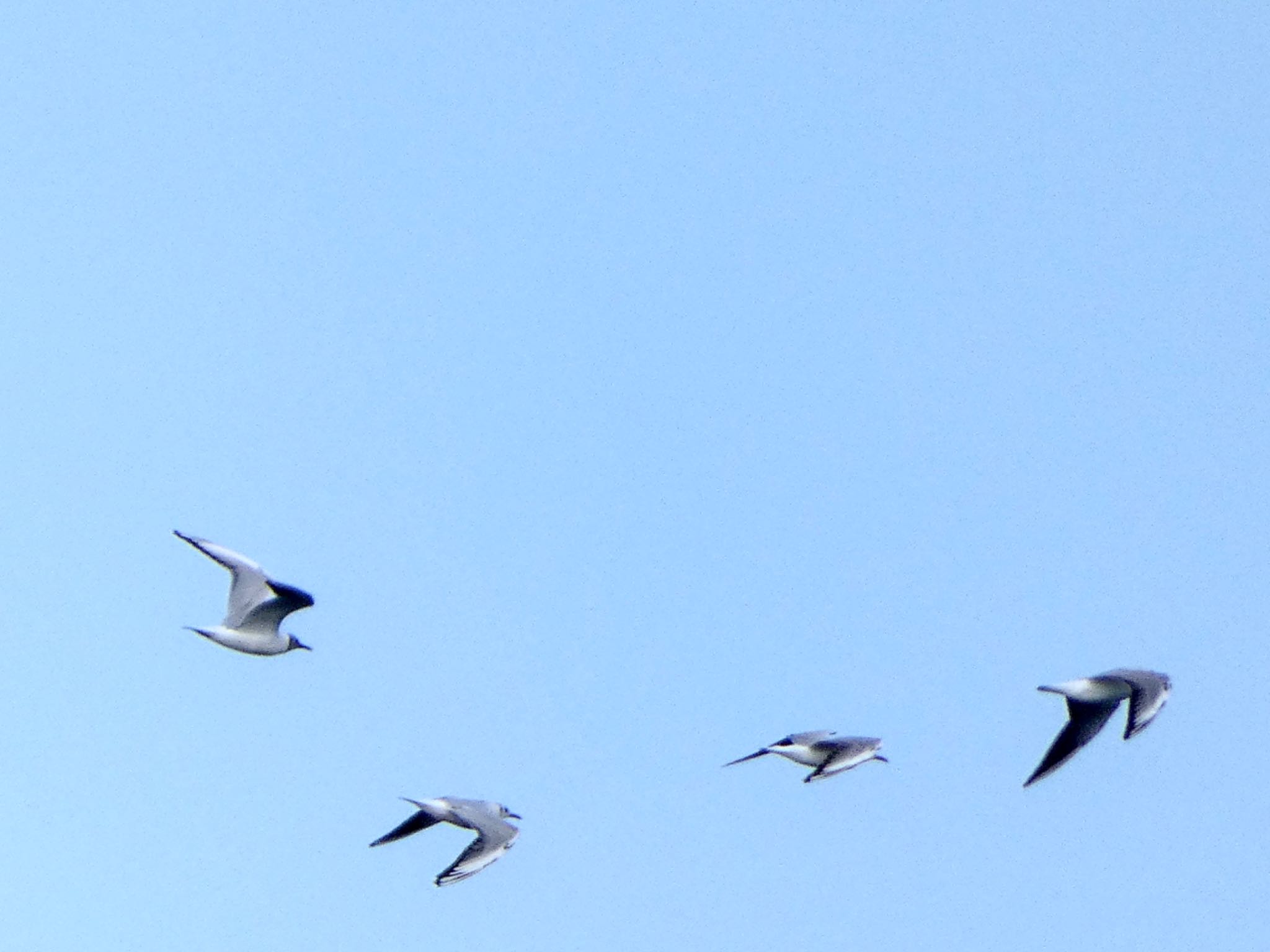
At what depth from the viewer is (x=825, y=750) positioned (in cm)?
2266

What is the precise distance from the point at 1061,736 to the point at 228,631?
10.7 m

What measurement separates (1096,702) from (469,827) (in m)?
7.84

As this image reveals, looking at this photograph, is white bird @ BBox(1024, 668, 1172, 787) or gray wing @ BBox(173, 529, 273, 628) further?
gray wing @ BBox(173, 529, 273, 628)

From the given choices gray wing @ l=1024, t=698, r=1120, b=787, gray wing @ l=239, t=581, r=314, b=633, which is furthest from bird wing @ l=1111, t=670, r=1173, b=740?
gray wing @ l=239, t=581, r=314, b=633

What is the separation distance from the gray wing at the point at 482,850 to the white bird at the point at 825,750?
141 inches

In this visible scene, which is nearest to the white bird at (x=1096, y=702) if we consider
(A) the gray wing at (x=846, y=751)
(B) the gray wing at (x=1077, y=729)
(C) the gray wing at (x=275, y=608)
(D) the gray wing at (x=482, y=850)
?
(B) the gray wing at (x=1077, y=729)

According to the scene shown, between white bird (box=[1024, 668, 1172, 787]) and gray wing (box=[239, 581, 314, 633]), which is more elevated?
gray wing (box=[239, 581, 314, 633])

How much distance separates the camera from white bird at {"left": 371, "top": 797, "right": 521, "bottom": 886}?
1986cm

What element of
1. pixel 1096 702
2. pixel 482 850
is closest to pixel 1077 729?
pixel 1096 702

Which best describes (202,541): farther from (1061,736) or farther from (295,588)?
(1061,736)

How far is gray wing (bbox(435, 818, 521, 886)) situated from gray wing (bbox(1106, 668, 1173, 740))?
23.9 feet

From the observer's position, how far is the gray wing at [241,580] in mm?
21375

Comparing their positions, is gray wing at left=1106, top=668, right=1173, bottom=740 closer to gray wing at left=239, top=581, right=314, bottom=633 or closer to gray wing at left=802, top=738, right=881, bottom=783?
gray wing at left=802, top=738, right=881, bottom=783

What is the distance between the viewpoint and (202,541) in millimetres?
21469
